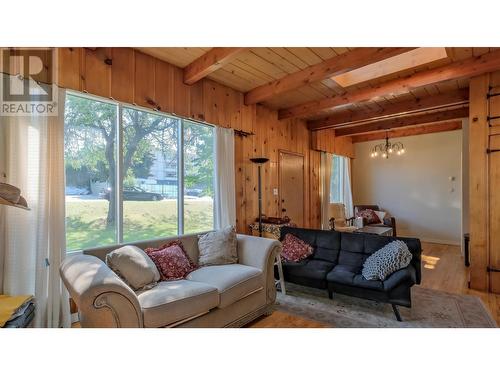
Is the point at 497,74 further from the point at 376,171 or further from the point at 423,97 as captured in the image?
the point at 376,171

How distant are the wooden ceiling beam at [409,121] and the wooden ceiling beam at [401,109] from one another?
0.97 metres

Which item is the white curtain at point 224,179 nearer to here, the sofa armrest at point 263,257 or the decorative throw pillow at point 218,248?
the decorative throw pillow at point 218,248

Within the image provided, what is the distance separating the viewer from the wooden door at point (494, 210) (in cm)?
299

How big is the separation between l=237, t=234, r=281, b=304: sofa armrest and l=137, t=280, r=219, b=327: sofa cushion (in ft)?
2.15

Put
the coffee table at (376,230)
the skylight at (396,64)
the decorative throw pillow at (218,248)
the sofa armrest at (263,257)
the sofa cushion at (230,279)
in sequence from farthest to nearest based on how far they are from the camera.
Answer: the coffee table at (376,230), the skylight at (396,64), the decorative throw pillow at (218,248), the sofa armrest at (263,257), the sofa cushion at (230,279)

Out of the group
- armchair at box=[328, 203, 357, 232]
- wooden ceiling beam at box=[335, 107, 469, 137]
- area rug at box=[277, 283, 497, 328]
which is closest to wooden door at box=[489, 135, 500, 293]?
area rug at box=[277, 283, 497, 328]

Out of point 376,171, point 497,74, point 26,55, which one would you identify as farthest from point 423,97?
point 26,55

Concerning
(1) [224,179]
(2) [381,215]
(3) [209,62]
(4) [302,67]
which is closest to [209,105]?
(3) [209,62]

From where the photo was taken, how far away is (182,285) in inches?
77.0

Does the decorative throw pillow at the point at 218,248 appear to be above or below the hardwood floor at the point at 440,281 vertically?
above

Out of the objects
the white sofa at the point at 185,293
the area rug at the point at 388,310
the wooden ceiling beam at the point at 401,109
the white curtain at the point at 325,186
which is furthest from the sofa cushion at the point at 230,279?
the wooden ceiling beam at the point at 401,109

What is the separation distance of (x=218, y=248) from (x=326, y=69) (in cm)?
240
